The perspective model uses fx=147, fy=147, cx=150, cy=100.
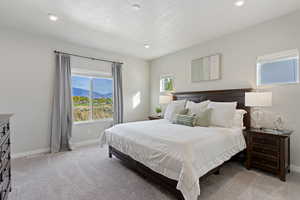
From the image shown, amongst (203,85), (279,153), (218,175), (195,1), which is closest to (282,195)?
(279,153)

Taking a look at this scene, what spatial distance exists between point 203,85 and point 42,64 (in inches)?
155

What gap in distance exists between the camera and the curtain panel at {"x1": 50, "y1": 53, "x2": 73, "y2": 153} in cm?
349

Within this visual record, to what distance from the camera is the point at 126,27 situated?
9.74 feet

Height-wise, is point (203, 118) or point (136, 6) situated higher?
point (136, 6)

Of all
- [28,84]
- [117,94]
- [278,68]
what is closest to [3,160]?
[28,84]

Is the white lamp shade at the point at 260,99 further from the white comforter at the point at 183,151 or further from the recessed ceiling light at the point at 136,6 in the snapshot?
the recessed ceiling light at the point at 136,6

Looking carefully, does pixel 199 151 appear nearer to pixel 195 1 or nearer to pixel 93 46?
pixel 195 1

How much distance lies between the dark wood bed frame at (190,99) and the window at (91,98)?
62.9 inches

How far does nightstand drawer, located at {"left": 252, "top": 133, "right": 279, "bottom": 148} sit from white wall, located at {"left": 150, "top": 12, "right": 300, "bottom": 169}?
0.58 meters

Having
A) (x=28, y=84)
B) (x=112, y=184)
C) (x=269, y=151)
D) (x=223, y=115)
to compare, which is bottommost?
(x=112, y=184)

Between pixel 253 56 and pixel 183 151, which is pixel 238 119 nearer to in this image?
pixel 253 56

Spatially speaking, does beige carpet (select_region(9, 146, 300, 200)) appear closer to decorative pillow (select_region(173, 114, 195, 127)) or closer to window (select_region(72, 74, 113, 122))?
decorative pillow (select_region(173, 114, 195, 127))

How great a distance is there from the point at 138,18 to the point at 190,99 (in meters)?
2.35

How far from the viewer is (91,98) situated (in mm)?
4324
